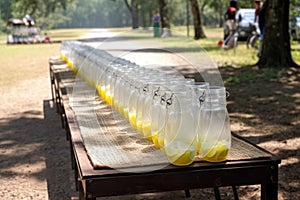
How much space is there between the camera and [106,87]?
318 centimetres

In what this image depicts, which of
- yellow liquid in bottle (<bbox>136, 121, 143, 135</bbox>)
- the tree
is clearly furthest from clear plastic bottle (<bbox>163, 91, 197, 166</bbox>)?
the tree

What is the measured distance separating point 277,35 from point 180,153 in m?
9.78

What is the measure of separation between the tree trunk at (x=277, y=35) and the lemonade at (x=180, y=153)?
9.68 m

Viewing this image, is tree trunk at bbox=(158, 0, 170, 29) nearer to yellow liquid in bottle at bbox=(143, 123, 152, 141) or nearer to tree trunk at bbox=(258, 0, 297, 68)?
tree trunk at bbox=(258, 0, 297, 68)

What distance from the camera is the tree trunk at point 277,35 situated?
11.3m

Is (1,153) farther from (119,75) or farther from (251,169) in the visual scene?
(251,169)

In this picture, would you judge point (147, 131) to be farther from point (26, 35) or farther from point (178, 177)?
point (26, 35)

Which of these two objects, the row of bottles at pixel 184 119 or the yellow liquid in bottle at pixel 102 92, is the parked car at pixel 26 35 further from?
the row of bottles at pixel 184 119

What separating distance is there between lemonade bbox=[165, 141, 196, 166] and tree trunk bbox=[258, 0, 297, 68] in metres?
9.68

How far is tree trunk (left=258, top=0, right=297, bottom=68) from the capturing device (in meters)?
11.3

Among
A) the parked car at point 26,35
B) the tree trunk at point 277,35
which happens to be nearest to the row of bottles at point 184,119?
the tree trunk at point 277,35

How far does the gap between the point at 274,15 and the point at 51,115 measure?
5.69 metres

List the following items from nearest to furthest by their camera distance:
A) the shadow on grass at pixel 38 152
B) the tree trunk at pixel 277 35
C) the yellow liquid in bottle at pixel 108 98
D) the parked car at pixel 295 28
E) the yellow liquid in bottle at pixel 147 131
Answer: the yellow liquid in bottle at pixel 147 131, the yellow liquid in bottle at pixel 108 98, the shadow on grass at pixel 38 152, the tree trunk at pixel 277 35, the parked car at pixel 295 28

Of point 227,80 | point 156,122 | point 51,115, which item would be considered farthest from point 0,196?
point 227,80
